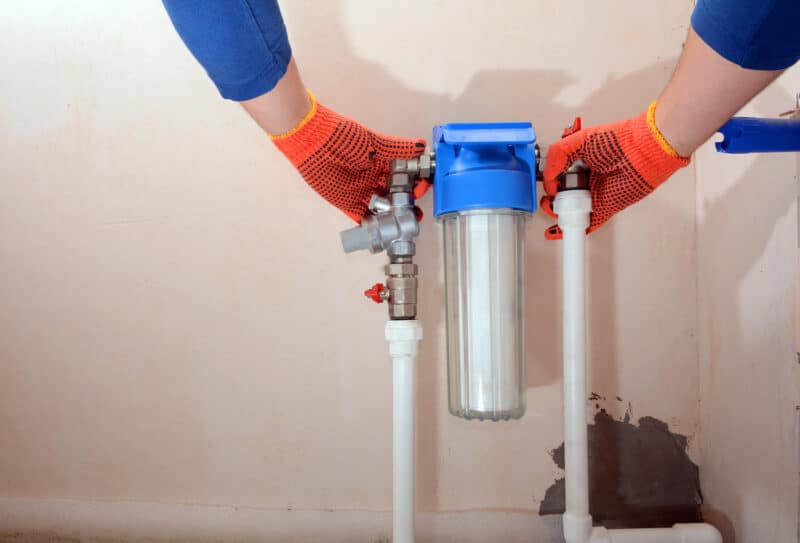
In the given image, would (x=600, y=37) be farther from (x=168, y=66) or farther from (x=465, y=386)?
(x=168, y=66)

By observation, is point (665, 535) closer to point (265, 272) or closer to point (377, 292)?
point (377, 292)

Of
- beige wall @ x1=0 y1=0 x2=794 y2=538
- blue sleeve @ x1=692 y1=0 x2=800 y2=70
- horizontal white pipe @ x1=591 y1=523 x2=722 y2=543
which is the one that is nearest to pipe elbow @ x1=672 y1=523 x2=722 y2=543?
horizontal white pipe @ x1=591 y1=523 x2=722 y2=543

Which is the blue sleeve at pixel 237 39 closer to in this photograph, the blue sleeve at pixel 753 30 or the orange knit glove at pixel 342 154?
the orange knit glove at pixel 342 154

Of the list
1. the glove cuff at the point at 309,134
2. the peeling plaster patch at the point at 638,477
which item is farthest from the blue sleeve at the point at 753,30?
the peeling plaster patch at the point at 638,477

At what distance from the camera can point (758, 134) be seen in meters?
0.47

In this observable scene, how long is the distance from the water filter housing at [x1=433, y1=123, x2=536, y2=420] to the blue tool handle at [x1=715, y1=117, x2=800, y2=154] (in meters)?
0.19

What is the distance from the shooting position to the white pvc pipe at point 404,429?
63cm

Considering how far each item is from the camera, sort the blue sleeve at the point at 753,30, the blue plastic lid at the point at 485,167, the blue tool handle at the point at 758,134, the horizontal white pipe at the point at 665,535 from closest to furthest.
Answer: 1. the blue sleeve at the point at 753,30
2. the blue tool handle at the point at 758,134
3. the blue plastic lid at the point at 485,167
4. the horizontal white pipe at the point at 665,535

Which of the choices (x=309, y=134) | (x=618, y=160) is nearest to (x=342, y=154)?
(x=309, y=134)

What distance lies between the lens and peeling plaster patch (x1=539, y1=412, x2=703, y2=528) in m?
0.75

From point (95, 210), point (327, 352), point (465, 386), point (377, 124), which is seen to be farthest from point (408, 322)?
point (95, 210)

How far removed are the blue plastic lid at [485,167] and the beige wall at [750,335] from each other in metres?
0.29

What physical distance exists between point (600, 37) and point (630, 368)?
1.61 feet

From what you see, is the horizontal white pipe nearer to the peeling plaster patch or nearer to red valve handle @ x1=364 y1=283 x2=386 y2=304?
the peeling plaster patch
